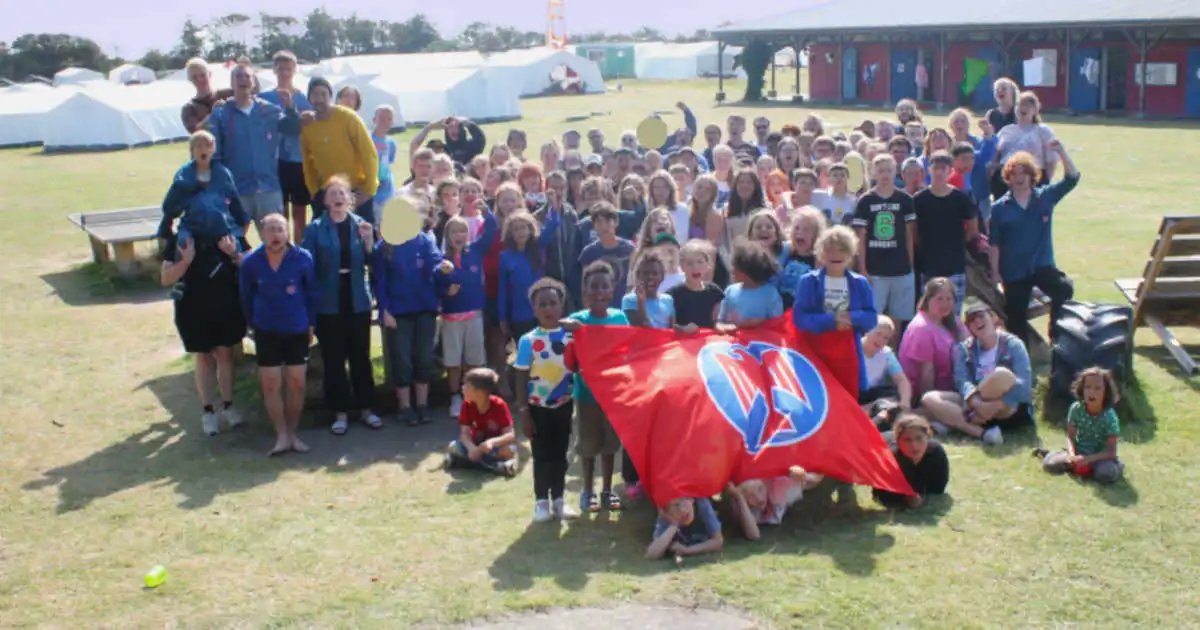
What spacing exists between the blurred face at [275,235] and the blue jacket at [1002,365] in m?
4.80

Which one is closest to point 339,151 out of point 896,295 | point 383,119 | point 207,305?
point 383,119

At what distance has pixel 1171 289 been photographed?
9.41 metres

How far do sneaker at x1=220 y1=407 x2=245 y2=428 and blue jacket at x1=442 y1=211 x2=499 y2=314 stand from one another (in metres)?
1.81

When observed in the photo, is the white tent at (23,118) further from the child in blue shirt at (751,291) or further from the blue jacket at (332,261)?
the child in blue shirt at (751,291)

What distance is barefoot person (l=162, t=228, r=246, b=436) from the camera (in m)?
8.44

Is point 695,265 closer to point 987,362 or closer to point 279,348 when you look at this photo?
point 987,362

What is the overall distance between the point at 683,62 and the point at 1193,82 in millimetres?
43361

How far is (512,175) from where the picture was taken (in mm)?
10742

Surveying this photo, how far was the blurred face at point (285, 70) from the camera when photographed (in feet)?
32.9

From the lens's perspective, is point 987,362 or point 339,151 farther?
point 339,151

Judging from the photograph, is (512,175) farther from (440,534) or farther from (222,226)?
(440,534)

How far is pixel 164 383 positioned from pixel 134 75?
6036 cm

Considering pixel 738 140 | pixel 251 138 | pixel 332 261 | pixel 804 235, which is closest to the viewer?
pixel 804 235

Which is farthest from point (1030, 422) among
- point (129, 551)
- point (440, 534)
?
point (129, 551)
